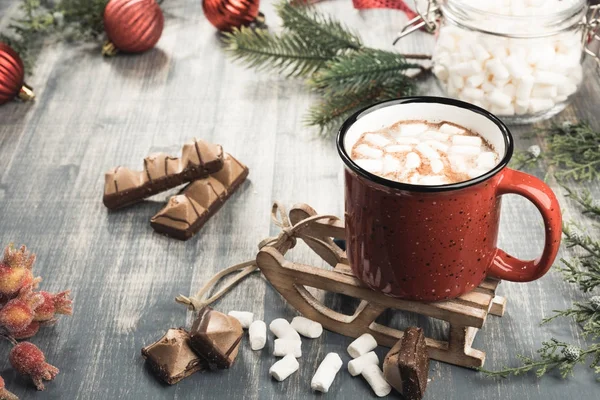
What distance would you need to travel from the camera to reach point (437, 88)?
1682 millimetres

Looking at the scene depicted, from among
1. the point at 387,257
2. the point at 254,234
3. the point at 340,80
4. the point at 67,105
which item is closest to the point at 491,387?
the point at 387,257

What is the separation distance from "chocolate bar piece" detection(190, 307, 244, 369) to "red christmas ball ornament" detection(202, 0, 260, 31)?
3.18 feet

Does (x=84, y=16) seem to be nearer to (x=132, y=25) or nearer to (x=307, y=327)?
(x=132, y=25)

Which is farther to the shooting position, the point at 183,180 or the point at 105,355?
the point at 183,180

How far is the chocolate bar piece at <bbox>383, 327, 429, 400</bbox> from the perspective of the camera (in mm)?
986

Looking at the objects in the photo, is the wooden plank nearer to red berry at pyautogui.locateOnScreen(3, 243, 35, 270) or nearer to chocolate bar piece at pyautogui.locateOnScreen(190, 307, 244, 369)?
chocolate bar piece at pyautogui.locateOnScreen(190, 307, 244, 369)

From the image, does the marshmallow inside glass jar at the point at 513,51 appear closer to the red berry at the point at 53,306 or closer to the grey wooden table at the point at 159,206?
the grey wooden table at the point at 159,206

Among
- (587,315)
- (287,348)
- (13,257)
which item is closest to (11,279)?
(13,257)

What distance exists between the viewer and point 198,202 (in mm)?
1355

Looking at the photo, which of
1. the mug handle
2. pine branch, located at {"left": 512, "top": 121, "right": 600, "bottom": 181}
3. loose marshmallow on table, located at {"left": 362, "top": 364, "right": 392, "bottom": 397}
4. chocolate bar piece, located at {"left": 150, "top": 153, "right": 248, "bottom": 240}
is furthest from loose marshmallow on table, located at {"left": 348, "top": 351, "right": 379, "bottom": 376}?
pine branch, located at {"left": 512, "top": 121, "right": 600, "bottom": 181}

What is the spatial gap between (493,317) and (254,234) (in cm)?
43

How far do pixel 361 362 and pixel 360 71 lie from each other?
0.70 m

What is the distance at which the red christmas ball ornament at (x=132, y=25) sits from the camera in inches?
70.9

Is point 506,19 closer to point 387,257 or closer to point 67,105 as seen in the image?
point 387,257
